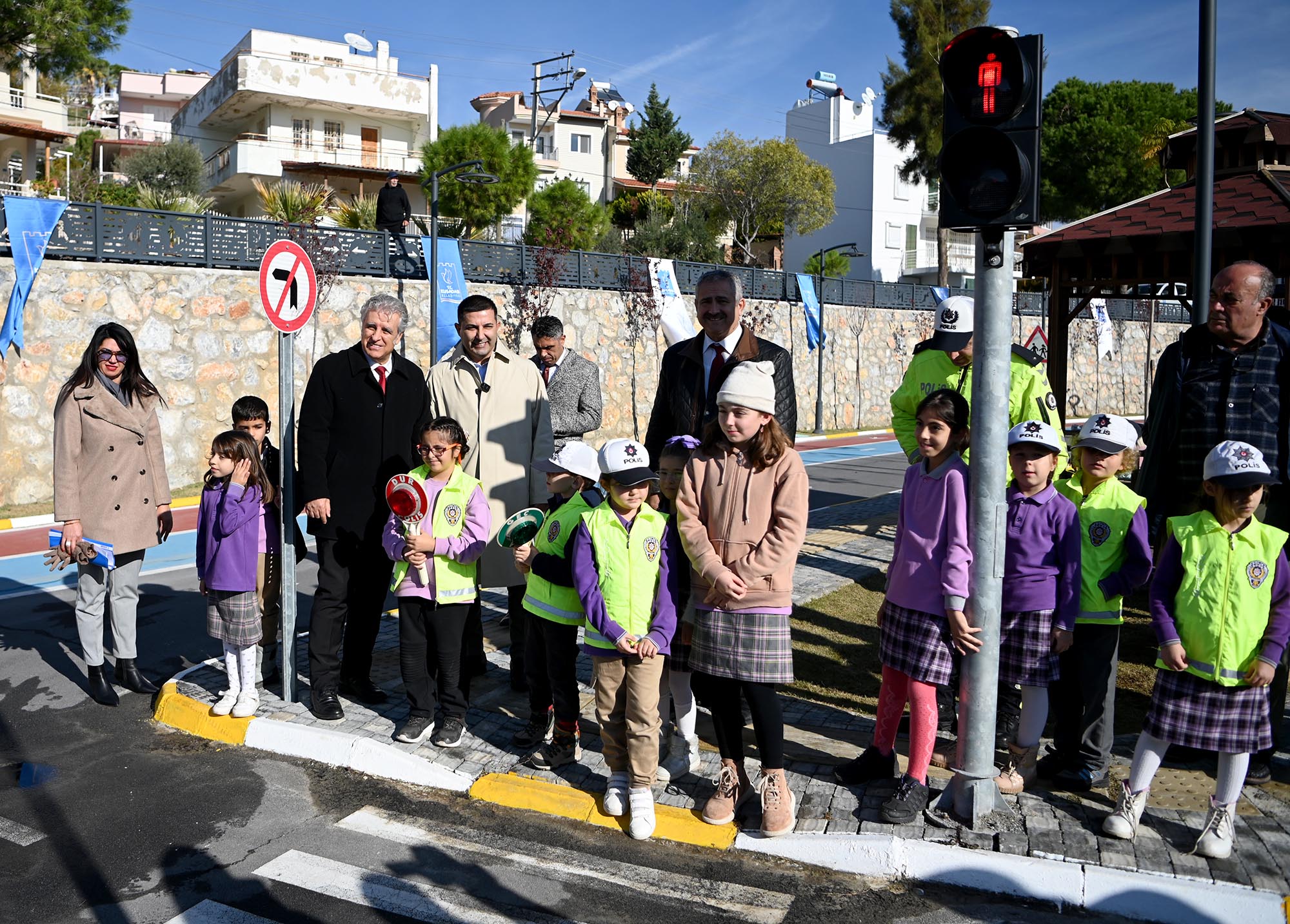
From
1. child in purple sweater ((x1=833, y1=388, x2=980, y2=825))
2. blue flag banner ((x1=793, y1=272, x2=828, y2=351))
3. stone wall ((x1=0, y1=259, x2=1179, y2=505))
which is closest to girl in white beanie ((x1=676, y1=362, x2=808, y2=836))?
child in purple sweater ((x1=833, y1=388, x2=980, y2=825))

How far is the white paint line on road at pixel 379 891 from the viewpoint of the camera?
3736 mm

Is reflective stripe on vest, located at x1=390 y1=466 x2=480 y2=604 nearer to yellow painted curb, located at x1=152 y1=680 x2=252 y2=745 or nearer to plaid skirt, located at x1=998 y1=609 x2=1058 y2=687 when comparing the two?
yellow painted curb, located at x1=152 y1=680 x2=252 y2=745

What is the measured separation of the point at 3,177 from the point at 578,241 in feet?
66.6

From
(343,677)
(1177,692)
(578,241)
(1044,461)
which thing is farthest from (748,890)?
(578,241)

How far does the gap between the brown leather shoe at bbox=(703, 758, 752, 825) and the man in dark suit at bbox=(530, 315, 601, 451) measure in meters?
2.72

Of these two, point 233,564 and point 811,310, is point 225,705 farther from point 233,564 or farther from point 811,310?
point 811,310

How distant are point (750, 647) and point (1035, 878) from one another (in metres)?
1.33

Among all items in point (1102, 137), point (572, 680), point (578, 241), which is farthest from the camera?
point (1102, 137)

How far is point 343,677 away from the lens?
605 centimetres

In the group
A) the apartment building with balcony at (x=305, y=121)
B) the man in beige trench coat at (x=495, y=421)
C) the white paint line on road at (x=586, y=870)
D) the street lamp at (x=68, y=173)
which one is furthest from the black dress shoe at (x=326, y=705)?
the apartment building with balcony at (x=305, y=121)

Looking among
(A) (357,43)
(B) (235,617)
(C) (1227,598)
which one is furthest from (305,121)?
(C) (1227,598)

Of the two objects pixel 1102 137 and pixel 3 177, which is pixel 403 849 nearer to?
pixel 3 177

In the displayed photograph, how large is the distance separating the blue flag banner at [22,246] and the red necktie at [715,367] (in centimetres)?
1198

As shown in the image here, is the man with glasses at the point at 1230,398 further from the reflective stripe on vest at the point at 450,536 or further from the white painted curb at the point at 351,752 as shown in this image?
the white painted curb at the point at 351,752
